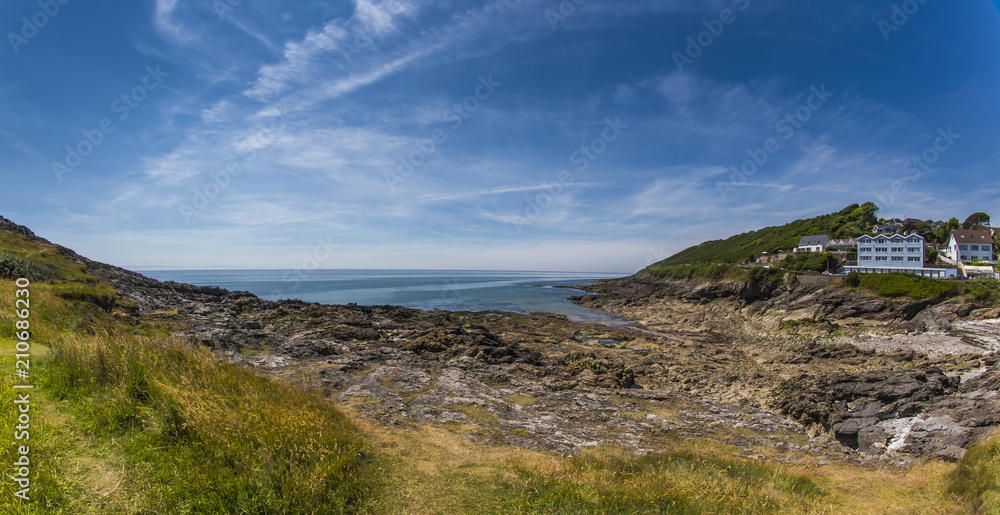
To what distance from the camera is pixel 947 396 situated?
15.5 metres

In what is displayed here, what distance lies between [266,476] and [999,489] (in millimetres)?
14163

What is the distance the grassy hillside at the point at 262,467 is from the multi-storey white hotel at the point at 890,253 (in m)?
66.1

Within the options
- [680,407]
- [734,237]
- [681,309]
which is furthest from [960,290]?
[734,237]

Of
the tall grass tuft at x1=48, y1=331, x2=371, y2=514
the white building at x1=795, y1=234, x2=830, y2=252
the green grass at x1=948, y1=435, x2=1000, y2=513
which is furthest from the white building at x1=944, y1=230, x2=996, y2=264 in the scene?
the tall grass tuft at x1=48, y1=331, x2=371, y2=514

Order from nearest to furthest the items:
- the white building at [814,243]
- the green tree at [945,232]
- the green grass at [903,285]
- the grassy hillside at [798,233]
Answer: the green grass at [903,285]
the green tree at [945,232]
the white building at [814,243]
the grassy hillside at [798,233]

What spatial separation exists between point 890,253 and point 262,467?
83.7 m

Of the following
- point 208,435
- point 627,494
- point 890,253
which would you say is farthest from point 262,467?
point 890,253

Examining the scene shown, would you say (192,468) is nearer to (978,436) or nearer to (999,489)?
(999,489)

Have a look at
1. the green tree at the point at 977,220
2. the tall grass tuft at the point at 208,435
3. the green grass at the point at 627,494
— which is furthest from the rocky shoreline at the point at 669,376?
the green tree at the point at 977,220

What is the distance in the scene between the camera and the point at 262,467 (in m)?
4.72

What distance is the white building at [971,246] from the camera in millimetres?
60812

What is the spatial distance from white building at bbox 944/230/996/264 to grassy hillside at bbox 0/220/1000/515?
284ft

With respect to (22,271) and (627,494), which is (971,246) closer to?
(627,494)

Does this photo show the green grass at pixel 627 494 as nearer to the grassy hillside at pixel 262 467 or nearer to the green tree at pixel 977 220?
the grassy hillside at pixel 262 467
